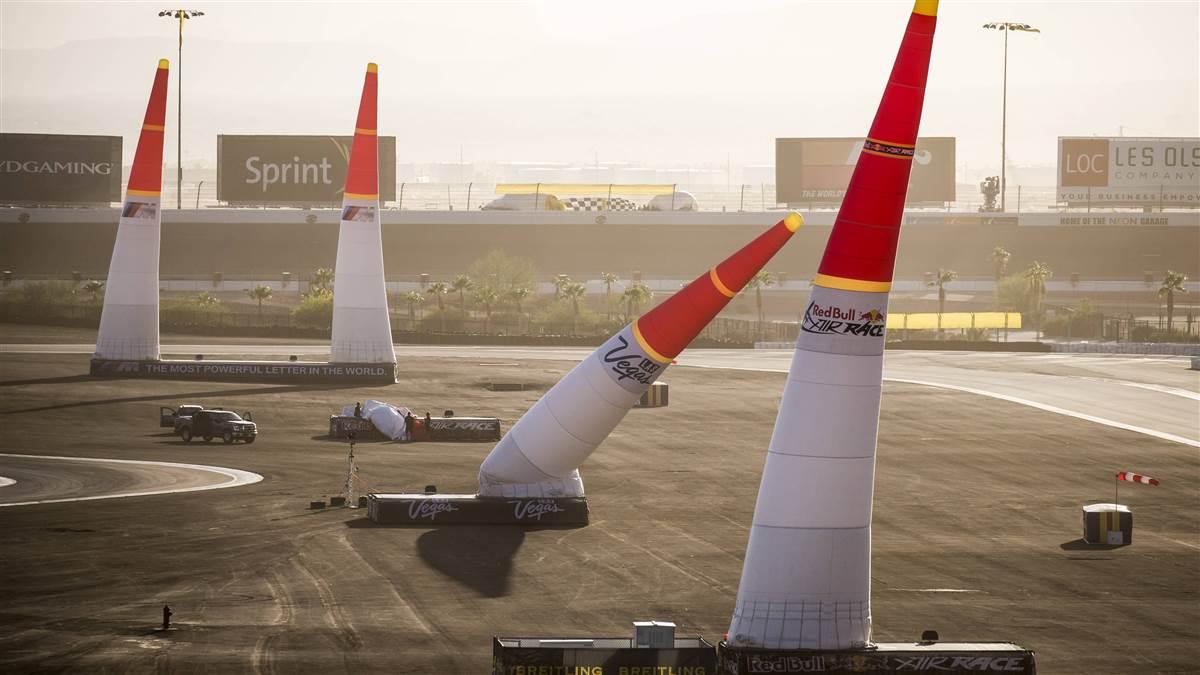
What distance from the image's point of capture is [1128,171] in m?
158

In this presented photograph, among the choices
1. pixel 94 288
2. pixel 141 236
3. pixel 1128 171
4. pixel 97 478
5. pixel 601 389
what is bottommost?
pixel 97 478

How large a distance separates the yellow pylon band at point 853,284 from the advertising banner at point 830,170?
13517 cm

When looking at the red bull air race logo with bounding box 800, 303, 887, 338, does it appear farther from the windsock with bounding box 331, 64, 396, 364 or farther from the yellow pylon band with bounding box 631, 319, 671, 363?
the windsock with bounding box 331, 64, 396, 364

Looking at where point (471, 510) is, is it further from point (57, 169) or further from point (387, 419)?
point (57, 169)

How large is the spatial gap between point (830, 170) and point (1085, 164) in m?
25.8

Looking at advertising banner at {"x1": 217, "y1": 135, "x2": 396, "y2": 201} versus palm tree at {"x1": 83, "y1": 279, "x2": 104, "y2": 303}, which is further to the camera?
advertising banner at {"x1": 217, "y1": 135, "x2": 396, "y2": 201}

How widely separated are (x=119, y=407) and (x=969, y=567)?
3563 centimetres

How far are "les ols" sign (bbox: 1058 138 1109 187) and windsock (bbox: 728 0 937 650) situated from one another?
145m

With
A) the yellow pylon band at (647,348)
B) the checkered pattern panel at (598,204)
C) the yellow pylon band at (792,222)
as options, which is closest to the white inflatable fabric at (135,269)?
the yellow pylon band at (647,348)

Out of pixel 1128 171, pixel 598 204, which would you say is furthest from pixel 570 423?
pixel 1128 171

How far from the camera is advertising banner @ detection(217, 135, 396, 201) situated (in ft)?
475

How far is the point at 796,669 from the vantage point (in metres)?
18.1

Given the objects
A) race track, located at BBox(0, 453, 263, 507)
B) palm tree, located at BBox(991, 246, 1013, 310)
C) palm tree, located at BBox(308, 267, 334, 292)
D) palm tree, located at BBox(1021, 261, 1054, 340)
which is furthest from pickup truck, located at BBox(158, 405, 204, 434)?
palm tree, located at BBox(991, 246, 1013, 310)

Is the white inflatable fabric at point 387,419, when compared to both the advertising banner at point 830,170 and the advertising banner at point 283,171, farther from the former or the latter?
the advertising banner at point 830,170
